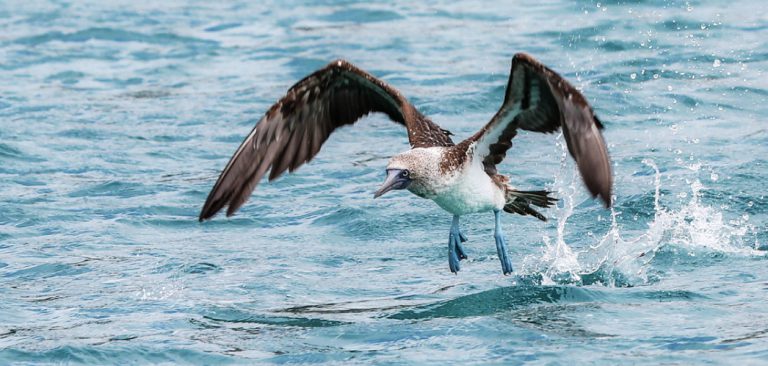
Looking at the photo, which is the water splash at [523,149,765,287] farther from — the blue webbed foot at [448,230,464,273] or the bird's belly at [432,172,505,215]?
the bird's belly at [432,172,505,215]

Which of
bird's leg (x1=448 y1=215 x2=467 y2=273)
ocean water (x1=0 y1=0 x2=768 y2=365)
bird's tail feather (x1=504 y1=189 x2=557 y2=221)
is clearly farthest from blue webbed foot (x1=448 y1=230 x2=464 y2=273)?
bird's tail feather (x1=504 y1=189 x2=557 y2=221)

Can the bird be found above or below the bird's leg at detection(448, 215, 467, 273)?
above

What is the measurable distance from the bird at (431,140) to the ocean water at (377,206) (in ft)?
2.15

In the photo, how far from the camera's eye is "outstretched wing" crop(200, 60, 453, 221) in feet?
28.1

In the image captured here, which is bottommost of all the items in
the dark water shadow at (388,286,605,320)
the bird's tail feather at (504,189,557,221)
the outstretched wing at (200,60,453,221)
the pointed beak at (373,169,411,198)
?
the dark water shadow at (388,286,605,320)

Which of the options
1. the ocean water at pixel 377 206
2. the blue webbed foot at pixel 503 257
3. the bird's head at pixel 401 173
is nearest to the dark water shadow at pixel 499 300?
the ocean water at pixel 377 206

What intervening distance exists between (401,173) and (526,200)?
4.48ft

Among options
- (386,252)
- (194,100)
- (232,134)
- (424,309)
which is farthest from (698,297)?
(194,100)

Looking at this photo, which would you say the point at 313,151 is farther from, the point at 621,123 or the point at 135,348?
the point at 621,123

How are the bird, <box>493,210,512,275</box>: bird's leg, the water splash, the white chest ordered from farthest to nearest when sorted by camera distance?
the water splash → <box>493,210,512,275</box>: bird's leg → the white chest → the bird

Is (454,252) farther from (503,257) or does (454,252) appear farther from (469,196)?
(469,196)

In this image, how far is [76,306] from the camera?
28.4ft

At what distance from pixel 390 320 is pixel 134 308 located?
1803 mm

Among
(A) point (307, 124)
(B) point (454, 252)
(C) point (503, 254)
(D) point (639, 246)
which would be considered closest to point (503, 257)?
(C) point (503, 254)
